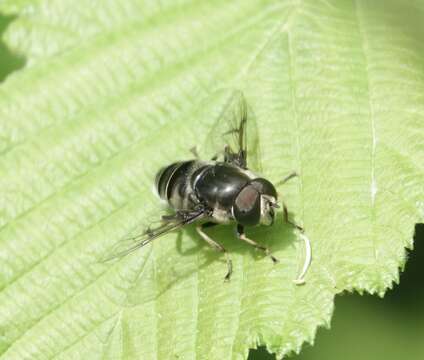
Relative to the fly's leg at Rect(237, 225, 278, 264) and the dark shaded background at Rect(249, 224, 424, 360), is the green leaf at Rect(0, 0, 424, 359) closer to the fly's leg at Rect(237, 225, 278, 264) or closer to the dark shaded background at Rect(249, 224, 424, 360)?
the fly's leg at Rect(237, 225, 278, 264)

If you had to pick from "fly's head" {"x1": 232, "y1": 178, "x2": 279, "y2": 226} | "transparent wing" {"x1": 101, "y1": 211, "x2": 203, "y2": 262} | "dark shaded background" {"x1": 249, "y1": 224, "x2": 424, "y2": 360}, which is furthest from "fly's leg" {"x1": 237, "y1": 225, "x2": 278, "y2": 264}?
"dark shaded background" {"x1": 249, "y1": 224, "x2": 424, "y2": 360}

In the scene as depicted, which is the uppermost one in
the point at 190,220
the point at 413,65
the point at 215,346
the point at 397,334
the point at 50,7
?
the point at 50,7

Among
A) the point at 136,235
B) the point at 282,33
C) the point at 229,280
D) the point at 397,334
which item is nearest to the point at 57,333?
the point at 136,235

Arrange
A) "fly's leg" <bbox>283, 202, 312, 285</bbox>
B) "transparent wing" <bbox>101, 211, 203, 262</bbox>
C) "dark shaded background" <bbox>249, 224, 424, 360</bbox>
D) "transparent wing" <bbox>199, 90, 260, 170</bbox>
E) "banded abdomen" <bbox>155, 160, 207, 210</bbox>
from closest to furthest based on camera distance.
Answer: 1. "fly's leg" <bbox>283, 202, 312, 285</bbox>
2. "transparent wing" <bbox>101, 211, 203, 262</bbox>
3. "banded abdomen" <bbox>155, 160, 207, 210</bbox>
4. "transparent wing" <bbox>199, 90, 260, 170</bbox>
5. "dark shaded background" <bbox>249, 224, 424, 360</bbox>

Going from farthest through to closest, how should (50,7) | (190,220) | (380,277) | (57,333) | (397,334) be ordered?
(397,334)
(50,7)
(190,220)
(57,333)
(380,277)

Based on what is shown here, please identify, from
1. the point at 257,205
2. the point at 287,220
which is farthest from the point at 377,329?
the point at 257,205

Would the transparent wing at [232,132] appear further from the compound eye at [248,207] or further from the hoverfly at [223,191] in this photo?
the compound eye at [248,207]

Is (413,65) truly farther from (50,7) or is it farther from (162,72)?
(50,7)

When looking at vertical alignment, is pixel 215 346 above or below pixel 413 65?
below
